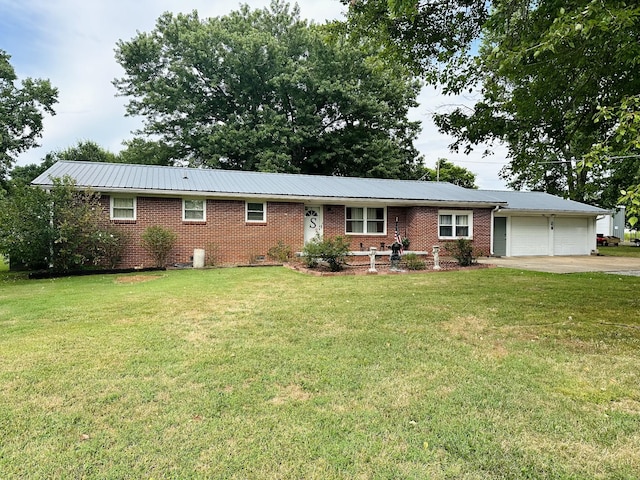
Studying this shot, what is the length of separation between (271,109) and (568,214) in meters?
19.4

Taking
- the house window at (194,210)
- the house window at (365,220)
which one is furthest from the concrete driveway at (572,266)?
the house window at (194,210)

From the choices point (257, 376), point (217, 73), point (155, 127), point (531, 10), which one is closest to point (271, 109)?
point (217, 73)

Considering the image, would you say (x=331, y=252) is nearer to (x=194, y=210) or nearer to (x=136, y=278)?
(x=136, y=278)

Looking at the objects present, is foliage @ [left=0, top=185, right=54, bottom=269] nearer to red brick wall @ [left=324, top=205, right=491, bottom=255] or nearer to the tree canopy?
red brick wall @ [left=324, top=205, right=491, bottom=255]

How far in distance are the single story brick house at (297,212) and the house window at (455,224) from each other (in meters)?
0.05

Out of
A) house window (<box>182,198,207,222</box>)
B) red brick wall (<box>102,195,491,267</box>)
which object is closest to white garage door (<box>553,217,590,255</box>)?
red brick wall (<box>102,195,491,267</box>)

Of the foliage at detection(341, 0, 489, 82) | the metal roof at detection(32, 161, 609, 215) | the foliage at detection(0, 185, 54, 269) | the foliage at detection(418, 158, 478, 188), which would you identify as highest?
the foliage at detection(418, 158, 478, 188)

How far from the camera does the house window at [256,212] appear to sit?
48.5 feet

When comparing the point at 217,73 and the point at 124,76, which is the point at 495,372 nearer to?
the point at 217,73

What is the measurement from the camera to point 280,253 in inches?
583

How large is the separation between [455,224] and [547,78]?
12.1 meters

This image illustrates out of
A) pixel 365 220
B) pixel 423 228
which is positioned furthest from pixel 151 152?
pixel 423 228

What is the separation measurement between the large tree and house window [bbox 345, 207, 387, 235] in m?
9.32

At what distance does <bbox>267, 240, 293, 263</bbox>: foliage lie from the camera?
14.8 metres
